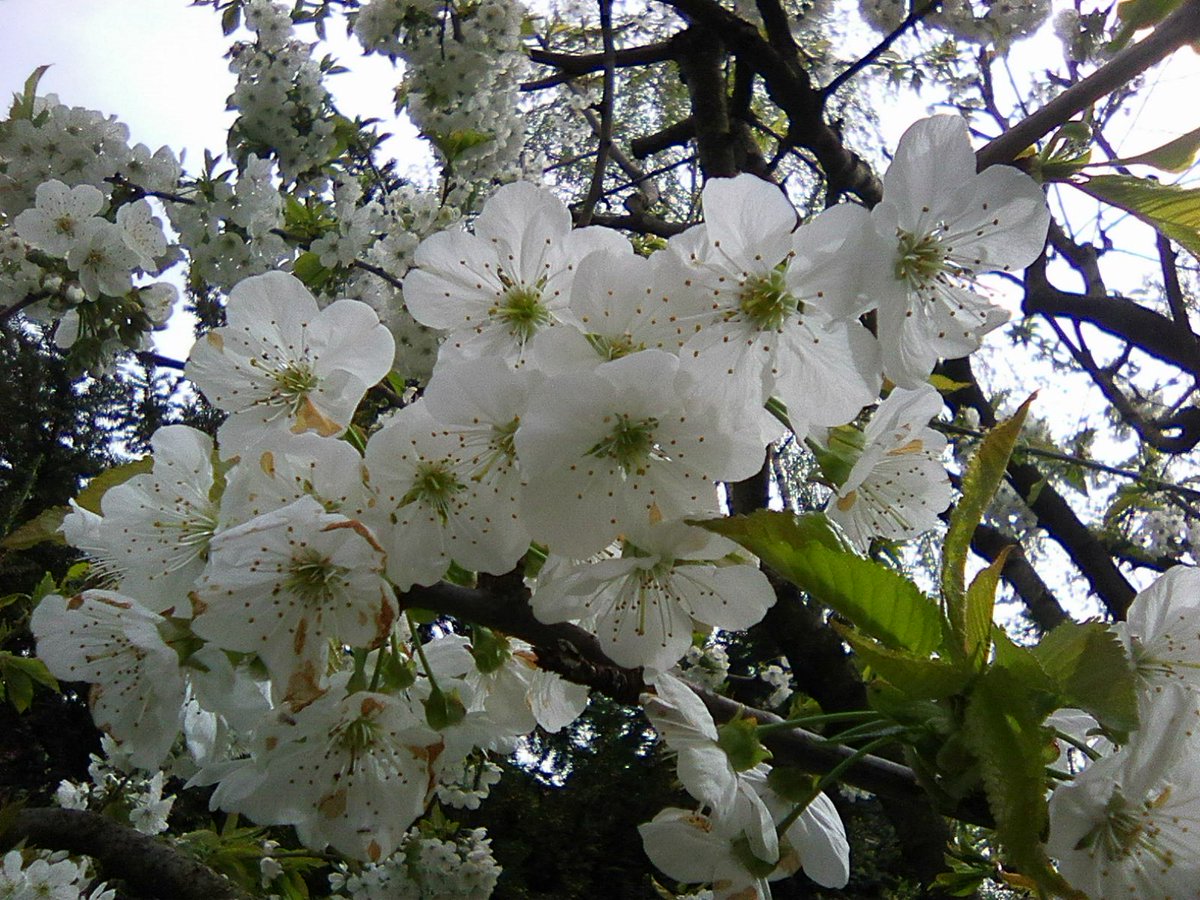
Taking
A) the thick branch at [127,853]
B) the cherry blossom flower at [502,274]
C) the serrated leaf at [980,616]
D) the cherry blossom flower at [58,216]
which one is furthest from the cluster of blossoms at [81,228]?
the serrated leaf at [980,616]

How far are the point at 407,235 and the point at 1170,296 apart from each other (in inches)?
81.9

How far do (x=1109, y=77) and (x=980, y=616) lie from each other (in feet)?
1.68

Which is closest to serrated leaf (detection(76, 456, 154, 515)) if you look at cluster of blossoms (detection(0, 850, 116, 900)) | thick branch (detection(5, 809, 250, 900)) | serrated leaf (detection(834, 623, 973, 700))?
serrated leaf (detection(834, 623, 973, 700))

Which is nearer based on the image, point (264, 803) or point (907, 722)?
point (907, 722)

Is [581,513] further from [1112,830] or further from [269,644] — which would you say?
[1112,830]

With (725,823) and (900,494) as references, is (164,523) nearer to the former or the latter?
(725,823)

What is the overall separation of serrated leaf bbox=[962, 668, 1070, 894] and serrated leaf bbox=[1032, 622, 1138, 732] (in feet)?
0.09

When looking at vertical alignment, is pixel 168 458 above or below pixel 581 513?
above

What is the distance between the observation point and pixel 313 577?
667mm

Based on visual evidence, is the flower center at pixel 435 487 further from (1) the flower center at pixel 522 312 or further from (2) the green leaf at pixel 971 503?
(2) the green leaf at pixel 971 503

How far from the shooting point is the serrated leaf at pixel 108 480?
0.80 metres

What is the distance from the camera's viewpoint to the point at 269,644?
667mm

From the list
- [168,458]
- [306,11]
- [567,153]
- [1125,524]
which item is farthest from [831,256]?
[567,153]

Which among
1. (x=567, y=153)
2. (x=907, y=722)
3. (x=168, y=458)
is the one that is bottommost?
(x=907, y=722)
